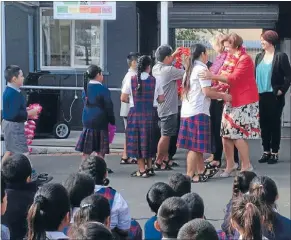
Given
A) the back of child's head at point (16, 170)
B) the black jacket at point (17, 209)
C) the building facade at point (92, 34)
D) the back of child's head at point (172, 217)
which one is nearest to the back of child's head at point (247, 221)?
the back of child's head at point (172, 217)

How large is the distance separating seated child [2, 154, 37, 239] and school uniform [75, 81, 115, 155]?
2.92 metres

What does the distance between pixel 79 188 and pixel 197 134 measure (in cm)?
317

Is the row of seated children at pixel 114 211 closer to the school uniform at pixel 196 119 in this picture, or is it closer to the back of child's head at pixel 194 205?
the back of child's head at pixel 194 205

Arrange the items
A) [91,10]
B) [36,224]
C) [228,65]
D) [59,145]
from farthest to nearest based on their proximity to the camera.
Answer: [59,145], [91,10], [228,65], [36,224]

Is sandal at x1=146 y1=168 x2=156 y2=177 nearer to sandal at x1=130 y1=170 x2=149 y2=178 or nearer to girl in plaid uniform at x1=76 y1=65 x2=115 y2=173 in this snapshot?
sandal at x1=130 y1=170 x2=149 y2=178

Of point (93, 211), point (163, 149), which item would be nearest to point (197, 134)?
point (163, 149)

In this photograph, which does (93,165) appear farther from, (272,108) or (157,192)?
(272,108)

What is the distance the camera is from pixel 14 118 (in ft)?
22.9

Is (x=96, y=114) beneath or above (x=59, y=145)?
above

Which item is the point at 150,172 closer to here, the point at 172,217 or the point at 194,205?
the point at 194,205

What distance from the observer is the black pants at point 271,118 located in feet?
26.3

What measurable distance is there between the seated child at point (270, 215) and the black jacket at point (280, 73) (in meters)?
3.96

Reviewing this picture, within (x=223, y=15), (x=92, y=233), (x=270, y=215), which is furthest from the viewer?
(x=223, y=15)

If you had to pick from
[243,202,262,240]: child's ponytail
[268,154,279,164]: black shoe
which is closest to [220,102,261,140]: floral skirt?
[268,154,279,164]: black shoe
